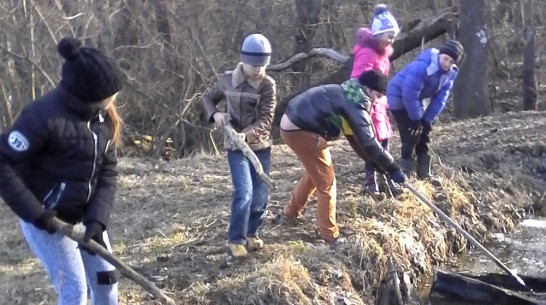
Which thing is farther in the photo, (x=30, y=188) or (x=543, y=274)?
(x=543, y=274)

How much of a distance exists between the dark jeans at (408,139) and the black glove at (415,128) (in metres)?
0.03

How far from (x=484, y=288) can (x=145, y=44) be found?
31.7 feet

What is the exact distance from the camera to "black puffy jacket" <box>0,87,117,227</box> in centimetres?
393

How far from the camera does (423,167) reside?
8461 millimetres

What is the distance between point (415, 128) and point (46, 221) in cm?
473

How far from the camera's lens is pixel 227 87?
607cm

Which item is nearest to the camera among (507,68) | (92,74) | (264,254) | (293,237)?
(92,74)

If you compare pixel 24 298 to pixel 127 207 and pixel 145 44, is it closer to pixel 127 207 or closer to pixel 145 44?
pixel 127 207

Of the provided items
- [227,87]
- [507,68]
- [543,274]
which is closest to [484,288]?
[543,274]

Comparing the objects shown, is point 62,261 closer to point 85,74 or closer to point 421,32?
point 85,74

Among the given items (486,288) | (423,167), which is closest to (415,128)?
(423,167)

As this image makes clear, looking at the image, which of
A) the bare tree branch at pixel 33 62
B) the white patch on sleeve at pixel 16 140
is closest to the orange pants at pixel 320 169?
the white patch on sleeve at pixel 16 140

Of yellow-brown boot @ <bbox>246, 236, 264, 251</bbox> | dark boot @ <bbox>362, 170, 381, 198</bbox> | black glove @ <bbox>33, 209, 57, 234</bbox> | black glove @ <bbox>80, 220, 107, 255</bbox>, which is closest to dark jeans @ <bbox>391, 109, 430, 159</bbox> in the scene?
dark boot @ <bbox>362, 170, 381, 198</bbox>

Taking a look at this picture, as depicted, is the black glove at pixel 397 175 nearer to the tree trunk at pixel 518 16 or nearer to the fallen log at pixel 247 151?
the fallen log at pixel 247 151
